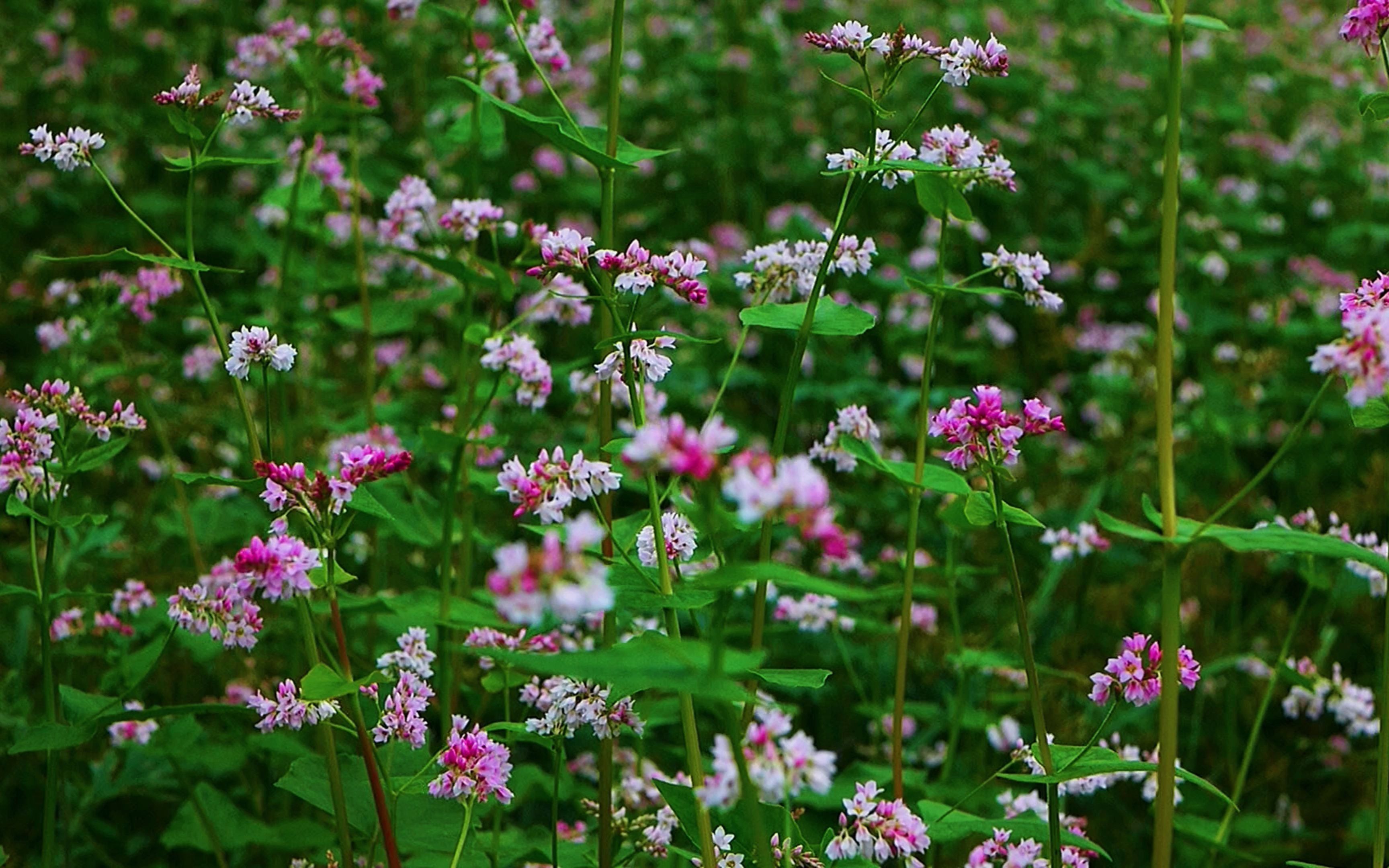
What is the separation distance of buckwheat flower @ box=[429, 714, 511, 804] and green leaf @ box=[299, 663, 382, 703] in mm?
200

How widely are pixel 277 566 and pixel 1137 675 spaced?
131 centimetres

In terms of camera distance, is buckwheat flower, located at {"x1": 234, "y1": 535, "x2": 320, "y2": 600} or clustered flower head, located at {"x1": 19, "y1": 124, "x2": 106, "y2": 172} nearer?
buckwheat flower, located at {"x1": 234, "y1": 535, "x2": 320, "y2": 600}

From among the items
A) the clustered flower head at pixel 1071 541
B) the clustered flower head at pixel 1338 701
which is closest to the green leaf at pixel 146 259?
the clustered flower head at pixel 1071 541

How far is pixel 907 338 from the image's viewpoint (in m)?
4.75

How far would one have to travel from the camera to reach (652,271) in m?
1.97

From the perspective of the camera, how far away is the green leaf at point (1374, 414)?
76.7 inches

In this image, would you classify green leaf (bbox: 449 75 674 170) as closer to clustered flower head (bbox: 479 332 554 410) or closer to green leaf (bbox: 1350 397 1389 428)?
clustered flower head (bbox: 479 332 554 410)

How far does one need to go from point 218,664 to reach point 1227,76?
6819 mm

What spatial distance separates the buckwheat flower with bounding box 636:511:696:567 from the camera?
193 centimetres

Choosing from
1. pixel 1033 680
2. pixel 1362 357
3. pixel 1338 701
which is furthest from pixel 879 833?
pixel 1338 701

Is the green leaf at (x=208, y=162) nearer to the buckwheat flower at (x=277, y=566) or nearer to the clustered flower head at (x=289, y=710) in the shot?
the buckwheat flower at (x=277, y=566)

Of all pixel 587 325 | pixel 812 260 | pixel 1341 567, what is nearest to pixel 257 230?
pixel 587 325

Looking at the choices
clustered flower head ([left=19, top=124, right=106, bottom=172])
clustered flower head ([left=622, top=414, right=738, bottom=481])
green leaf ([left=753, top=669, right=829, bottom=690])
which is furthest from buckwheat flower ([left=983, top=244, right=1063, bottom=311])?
clustered flower head ([left=19, top=124, right=106, bottom=172])

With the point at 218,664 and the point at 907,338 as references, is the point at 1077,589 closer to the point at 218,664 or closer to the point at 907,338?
the point at 907,338
